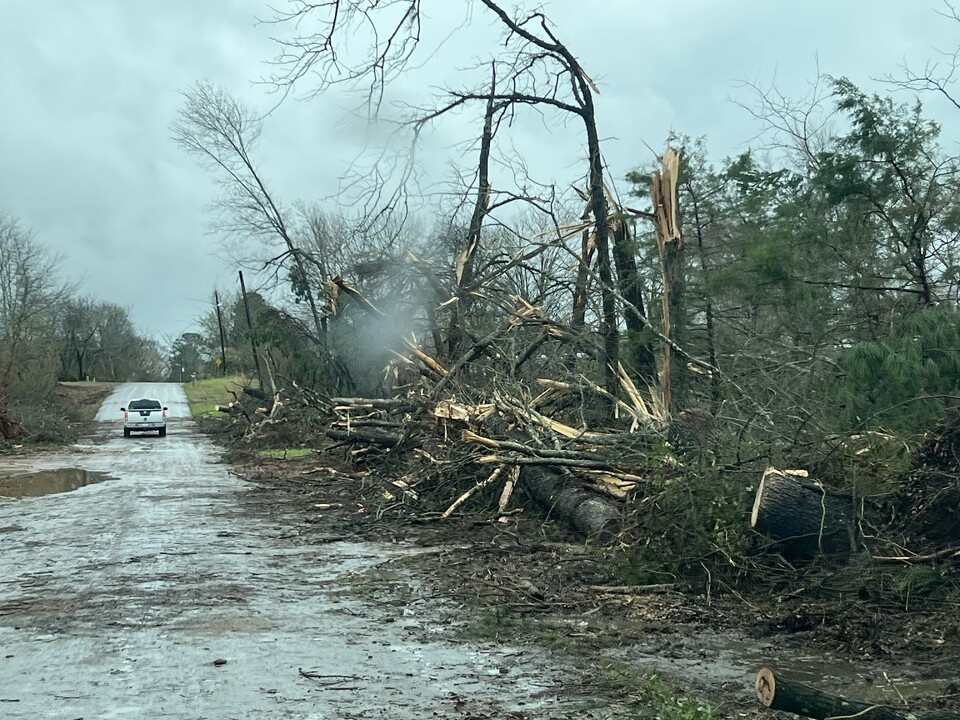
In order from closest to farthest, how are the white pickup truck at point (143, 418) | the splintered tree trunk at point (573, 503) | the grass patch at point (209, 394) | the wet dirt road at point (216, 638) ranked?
the wet dirt road at point (216, 638)
the splintered tree trunk at point (573, 503)
the white pickup truck at point (143, 418)
the grass patch at point (209, 394)

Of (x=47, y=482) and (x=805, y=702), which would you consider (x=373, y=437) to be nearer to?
(x=47, y=482)

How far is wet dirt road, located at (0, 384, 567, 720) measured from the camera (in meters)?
5.30

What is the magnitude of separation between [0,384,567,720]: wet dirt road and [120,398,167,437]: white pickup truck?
982 inches

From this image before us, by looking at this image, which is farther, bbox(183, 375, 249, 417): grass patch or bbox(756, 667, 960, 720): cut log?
bbox(183, 375, 249, 417): grass patch

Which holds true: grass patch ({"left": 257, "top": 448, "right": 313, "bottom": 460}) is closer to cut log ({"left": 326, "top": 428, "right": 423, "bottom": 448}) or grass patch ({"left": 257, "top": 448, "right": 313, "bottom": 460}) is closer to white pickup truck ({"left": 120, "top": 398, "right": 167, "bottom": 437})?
cut log ({"left": 326, "top": 428, "right": 423, "bottom": 448})

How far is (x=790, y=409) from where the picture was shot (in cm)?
1007

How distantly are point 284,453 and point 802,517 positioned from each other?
17.5m

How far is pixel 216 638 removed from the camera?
668cm

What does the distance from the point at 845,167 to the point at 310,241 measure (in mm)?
27333

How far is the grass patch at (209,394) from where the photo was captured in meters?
55.5

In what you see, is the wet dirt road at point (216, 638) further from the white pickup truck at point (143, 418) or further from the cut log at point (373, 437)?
the white pickup truck at point (143, 418)

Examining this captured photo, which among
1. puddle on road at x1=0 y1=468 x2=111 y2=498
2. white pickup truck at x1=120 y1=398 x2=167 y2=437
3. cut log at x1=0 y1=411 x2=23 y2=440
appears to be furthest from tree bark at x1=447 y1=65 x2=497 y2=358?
white pickup truck at x1=120 y1=398 x2=167 y2=437

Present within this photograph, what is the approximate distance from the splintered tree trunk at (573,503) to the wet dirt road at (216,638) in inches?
77.0

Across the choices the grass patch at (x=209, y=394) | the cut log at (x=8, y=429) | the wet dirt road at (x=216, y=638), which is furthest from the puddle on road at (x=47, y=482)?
the grass patch at (x=209, y=394)
